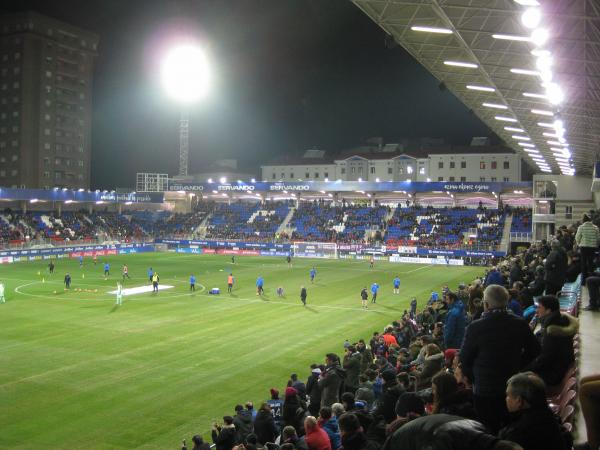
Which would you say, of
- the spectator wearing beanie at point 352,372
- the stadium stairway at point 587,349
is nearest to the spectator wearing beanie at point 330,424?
the stadium stairway at point 587,349

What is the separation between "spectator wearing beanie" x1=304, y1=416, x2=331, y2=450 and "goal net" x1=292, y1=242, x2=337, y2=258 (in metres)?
63.1

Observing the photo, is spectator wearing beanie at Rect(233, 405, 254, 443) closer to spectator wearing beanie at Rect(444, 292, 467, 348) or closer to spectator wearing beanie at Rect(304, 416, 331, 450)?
spectator wearing beanie at Rect(304, 416, 331, 450)

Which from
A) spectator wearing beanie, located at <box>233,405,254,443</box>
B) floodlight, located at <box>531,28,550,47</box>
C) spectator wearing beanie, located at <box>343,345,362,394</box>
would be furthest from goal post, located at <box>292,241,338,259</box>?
spectator wearing beanie, located at <box>233,405,254,443</box>

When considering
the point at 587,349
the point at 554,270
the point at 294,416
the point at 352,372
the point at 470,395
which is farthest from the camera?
the point at 352,372

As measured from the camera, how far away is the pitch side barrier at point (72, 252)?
5859 cm

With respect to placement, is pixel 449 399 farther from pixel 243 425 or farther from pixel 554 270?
pixel 554 270

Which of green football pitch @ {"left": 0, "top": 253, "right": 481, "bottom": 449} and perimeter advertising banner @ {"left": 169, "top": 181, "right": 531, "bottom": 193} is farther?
perimeter advertising banner @ {"left": 169, "top": 181, "right": 531, "bottom": 193}

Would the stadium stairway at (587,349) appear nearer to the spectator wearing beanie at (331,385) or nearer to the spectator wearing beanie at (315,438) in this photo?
the spectator wearing beanie at (315,438)

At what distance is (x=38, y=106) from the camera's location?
98.6m

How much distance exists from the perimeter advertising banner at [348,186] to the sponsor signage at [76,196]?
13.4 feet

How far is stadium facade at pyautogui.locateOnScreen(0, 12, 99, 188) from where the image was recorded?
96.9 meters

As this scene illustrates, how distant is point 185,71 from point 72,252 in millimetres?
31642

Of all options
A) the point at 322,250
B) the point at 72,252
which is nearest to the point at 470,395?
the point at 322,250

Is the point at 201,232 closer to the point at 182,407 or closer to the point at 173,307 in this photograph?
the point at 173,307
